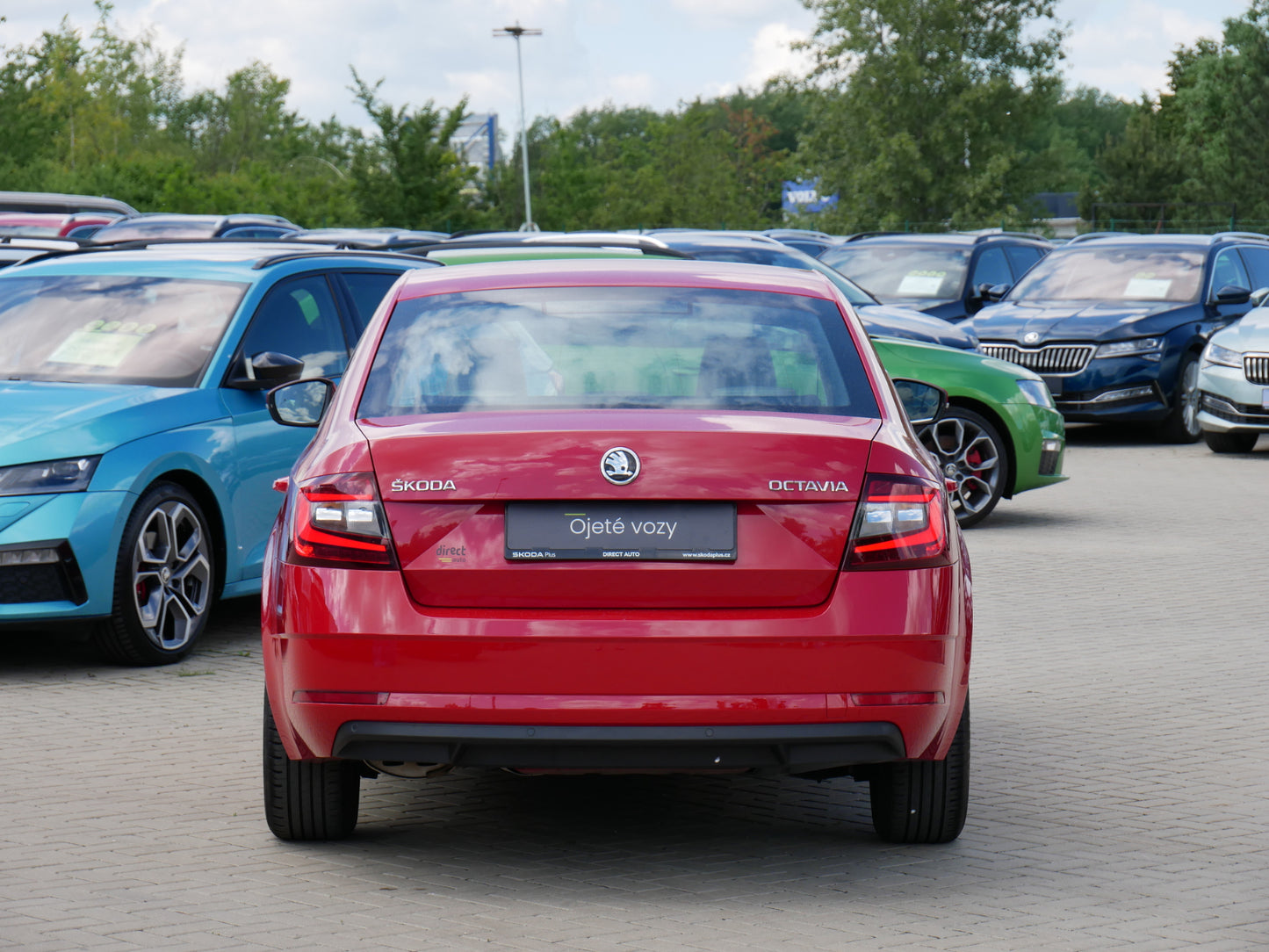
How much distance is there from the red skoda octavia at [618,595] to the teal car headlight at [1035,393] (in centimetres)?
756

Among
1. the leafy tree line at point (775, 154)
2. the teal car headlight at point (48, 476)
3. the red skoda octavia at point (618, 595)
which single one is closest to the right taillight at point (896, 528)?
the red skoda octavia at point (618, 595)

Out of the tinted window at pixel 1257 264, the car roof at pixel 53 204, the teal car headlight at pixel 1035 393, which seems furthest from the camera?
the car roof at pixel 53 204

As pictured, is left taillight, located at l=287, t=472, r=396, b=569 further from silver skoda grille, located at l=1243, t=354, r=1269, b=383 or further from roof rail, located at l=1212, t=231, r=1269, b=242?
roof rail, located at l=1212, t=231, r=1269, b=242

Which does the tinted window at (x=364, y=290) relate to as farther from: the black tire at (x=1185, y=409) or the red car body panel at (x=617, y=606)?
the black tire at (x=1185, y=409)

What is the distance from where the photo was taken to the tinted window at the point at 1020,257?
20766 millimetres

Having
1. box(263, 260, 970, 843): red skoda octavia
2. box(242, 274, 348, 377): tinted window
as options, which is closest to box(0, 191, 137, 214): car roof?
box(242, 274, 348, 377): tinted window

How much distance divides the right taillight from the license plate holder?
0.31 m

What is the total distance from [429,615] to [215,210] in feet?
154

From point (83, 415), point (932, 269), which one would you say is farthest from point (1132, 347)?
point (83, 415)

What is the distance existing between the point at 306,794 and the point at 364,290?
15.0ft

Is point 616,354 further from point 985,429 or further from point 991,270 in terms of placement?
point 991,270

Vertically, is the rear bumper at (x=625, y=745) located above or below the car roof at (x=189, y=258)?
below

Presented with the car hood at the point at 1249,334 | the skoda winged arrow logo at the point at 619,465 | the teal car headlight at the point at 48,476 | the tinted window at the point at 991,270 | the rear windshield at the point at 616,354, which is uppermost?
the rear windshield at the point at 616,354

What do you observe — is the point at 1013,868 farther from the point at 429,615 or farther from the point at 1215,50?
the point at 1215,50
